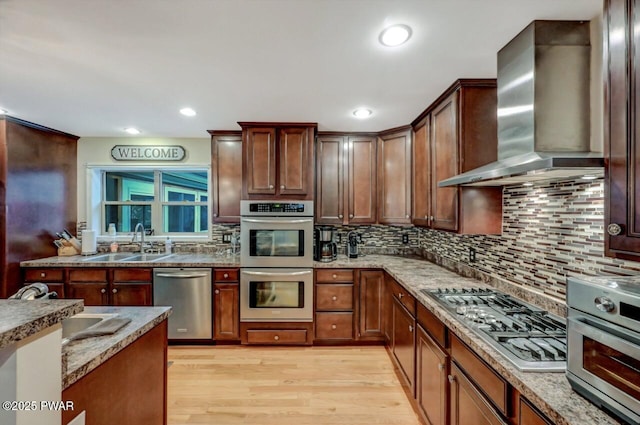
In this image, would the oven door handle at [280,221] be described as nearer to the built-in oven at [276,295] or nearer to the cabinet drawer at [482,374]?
the built-in oven at [276,295]

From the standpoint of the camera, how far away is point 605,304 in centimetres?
79

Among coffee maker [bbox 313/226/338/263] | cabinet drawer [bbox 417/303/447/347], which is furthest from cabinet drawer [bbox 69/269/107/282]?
cabinet drawer [bbox 417/303/447/347]

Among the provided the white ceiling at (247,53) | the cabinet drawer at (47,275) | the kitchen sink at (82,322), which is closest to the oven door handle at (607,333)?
the white ceiling at (247,53)

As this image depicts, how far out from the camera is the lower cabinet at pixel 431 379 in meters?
1.54

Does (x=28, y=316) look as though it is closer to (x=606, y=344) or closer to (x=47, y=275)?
(x=606, y=344)

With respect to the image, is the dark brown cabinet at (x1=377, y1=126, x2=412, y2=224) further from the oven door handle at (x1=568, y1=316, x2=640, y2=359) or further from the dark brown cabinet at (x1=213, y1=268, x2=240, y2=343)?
the oven door handle at (x1=568, y1=316, x2=640, y2=359)

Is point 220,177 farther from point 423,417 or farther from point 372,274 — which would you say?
point 423,417

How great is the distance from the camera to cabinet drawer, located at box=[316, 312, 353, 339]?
3.02 metres

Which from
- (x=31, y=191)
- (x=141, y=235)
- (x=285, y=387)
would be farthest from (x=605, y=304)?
(x=31, y=191)

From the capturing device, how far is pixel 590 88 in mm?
1373

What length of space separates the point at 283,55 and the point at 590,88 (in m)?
1.62

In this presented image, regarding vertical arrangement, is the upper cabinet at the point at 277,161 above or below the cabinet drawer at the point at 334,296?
above

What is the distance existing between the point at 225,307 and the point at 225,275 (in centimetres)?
34

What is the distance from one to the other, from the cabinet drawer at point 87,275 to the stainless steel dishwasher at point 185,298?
56cm
